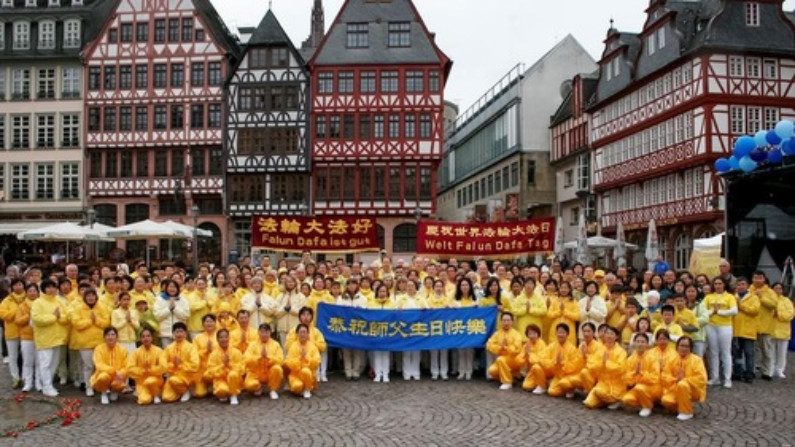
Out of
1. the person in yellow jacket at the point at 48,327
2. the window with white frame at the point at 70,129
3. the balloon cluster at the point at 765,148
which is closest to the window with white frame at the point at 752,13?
the balloon cluster at the point at 765,148

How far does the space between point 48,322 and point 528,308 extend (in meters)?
7.69

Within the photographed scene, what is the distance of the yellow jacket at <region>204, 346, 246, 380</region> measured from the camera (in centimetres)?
1182

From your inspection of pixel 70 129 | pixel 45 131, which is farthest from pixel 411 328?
pixel 45 131

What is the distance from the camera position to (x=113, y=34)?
4425 cm

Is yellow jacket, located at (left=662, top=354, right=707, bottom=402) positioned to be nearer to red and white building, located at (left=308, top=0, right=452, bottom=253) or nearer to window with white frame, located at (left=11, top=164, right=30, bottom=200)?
red and white building, located at (left=308, top=0, right=452, bottom=253)

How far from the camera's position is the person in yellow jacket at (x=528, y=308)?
1357cm

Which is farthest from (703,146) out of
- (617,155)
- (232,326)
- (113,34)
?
(113,34)

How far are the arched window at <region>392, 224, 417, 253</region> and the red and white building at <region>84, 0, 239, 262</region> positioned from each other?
9396 millimetres

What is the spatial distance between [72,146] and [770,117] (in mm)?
35958

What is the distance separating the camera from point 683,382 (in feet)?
35.0

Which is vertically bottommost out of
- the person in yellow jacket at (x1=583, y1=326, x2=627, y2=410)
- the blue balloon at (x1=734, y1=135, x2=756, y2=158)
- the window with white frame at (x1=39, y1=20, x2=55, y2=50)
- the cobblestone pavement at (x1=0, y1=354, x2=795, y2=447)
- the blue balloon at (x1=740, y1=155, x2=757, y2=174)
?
the cobblestone pavement at (x1=0, y1=354, x2=795, y2=447)

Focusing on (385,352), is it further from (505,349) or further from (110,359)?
(110,359)

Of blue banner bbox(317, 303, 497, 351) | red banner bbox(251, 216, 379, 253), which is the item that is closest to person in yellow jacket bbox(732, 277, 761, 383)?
blue banner bbox(317, 303, 497, 351)

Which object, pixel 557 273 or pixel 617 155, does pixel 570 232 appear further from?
pixel 557 273
